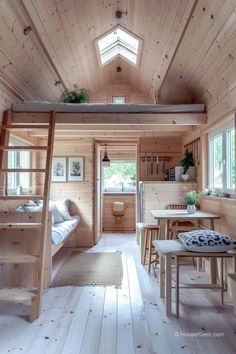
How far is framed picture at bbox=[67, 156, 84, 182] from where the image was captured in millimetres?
5957

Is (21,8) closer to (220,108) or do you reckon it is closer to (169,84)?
(220,108)

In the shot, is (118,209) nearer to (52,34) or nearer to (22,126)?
(22,126)

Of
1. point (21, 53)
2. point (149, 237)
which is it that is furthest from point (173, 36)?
point (149, 237)

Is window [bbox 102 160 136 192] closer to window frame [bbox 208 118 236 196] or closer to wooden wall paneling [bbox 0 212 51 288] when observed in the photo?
window frame [bbox 208 118 236 196]

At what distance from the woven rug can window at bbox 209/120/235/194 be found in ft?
5.84

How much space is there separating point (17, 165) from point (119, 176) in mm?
4004

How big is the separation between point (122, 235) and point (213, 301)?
4157 mm

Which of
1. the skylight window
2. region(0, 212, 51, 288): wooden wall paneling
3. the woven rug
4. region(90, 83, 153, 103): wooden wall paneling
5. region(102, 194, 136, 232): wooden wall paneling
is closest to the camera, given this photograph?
region(0, 212, 51, 288): wooden wall paneling

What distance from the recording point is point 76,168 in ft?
19.6

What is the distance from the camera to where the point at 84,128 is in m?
4.50

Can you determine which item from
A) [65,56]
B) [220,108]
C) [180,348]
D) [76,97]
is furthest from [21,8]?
[180,348]

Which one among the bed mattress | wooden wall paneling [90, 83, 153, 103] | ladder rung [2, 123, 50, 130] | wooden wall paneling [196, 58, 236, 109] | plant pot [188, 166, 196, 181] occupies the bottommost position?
the bed mattress

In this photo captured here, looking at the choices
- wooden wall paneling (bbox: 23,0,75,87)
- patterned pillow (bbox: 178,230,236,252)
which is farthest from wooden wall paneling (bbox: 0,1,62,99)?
patterned pillow (bbox: 178,230,236,252)

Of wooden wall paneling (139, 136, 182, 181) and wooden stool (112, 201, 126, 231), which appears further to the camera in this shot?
wooden stool (112, 201, 126, 231)
